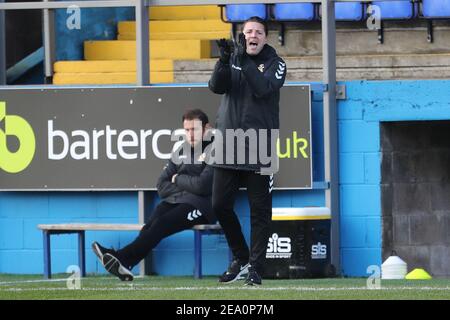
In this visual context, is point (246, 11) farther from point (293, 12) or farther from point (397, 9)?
point (397, 9)

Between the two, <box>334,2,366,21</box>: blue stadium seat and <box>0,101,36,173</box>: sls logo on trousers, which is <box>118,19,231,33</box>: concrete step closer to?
<box>334,2,366,21</box>: blue stadium seat

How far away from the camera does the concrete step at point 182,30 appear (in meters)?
15.6

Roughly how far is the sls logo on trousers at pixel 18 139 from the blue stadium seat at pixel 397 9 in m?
3.88

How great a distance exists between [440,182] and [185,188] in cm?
270

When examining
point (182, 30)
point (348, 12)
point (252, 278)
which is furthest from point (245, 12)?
A: point (252, 278)

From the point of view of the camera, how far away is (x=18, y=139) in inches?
503

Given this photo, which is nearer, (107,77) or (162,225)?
(162,225)

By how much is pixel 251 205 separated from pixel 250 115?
1.99ft

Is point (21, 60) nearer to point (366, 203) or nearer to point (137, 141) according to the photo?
point (137, 141)

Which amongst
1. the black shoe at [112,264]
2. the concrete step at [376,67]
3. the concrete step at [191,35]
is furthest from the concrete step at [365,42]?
the black shoe at [112,264]

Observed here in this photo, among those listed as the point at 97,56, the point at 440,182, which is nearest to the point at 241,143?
the point at 440,182

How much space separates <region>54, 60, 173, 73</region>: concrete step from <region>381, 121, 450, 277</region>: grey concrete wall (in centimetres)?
289

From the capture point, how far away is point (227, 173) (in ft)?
32.7

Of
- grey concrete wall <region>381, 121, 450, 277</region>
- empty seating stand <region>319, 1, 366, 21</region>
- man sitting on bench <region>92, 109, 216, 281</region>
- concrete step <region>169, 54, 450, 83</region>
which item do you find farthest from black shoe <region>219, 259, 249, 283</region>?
empty seating stand <region>319, 1, 366, 21</region>
